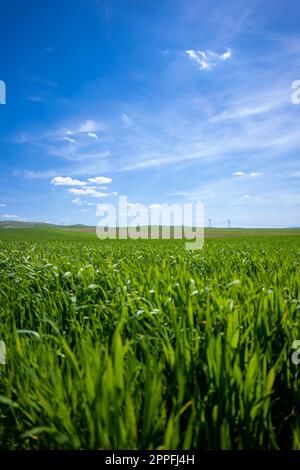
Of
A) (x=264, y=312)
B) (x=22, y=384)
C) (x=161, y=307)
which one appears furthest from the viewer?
(x=161, y=307)

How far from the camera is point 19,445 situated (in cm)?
162

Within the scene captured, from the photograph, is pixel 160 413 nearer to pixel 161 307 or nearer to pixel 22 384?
pixel 22 384

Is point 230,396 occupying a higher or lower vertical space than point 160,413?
higher

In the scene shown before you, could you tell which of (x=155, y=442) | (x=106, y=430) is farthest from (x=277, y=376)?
(x=106, y=430)

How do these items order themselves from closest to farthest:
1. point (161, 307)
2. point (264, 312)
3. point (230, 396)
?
point (230, 396) → point (264, 312) → point (161, 307)

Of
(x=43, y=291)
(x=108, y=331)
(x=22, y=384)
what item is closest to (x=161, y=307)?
(x=108, y=331)

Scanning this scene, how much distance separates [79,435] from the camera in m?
1.40

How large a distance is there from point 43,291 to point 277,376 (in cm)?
321

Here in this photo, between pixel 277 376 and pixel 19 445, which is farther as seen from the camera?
pixel 277 376
